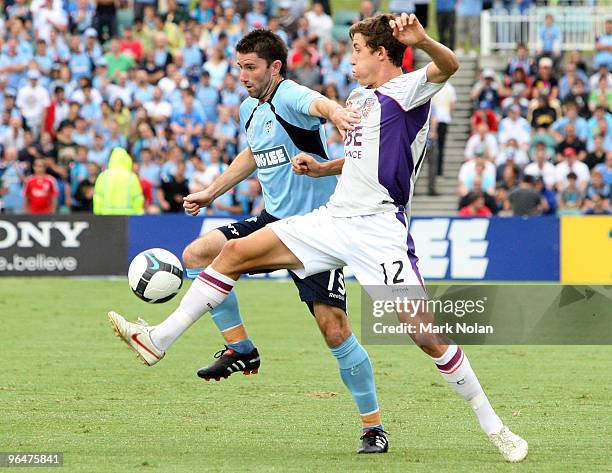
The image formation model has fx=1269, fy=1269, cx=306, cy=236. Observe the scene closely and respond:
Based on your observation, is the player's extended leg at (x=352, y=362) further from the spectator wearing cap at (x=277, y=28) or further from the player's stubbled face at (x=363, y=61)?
the spectator wearing cap at (x=277, y=28)

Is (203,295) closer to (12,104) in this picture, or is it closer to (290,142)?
(290,142)

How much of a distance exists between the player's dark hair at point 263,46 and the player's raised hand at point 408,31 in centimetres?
163

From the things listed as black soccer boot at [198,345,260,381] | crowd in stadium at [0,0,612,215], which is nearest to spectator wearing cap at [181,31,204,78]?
crowd in stadium at [0,0,612,215]

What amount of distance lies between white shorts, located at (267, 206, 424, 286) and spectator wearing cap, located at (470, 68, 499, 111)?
17499mm

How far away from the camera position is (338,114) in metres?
7.09

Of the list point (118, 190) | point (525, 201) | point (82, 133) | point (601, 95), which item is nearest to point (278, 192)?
point (118, 190)

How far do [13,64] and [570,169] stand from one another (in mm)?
10785

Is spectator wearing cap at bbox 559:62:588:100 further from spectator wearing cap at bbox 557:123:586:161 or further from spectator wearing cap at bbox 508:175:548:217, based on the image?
spectator wearing cap at bbox 508:175:548:217

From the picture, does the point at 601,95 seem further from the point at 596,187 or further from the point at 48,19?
the point at 48,19

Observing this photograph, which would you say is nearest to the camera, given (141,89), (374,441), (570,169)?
(374,441)

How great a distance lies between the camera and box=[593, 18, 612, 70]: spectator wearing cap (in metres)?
25.2

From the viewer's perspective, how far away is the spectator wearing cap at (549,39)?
26.0m

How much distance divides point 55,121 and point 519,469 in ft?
58.9

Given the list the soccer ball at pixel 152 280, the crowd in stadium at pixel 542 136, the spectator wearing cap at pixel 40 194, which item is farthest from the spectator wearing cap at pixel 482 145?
the soccer ball at pixel 152 280
